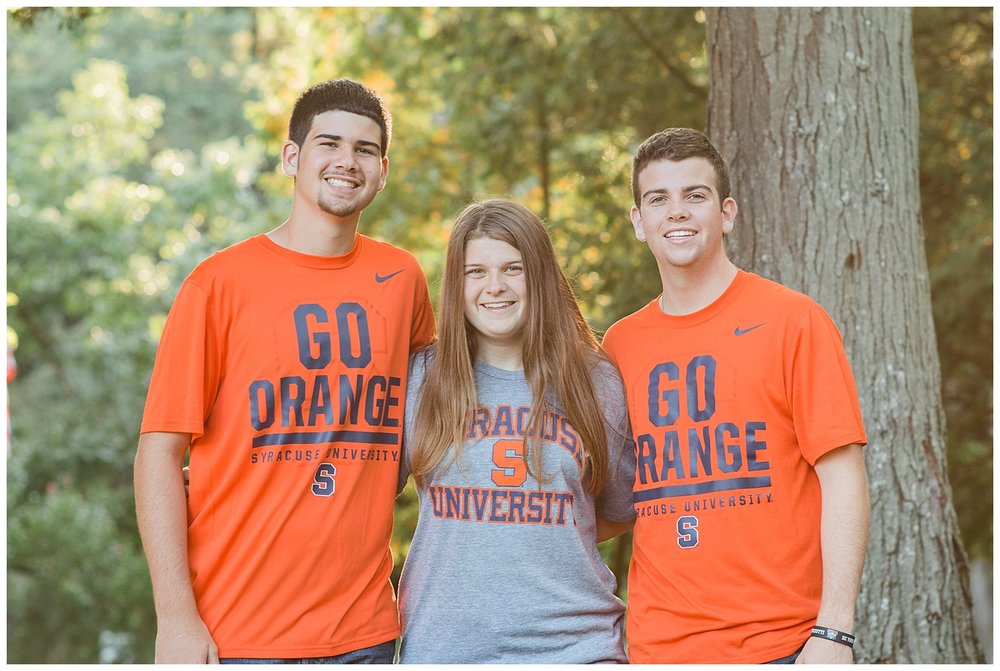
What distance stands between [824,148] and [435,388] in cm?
190

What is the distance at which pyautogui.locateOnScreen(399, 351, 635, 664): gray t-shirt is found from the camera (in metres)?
3.01

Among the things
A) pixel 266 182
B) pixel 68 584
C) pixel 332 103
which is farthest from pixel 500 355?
pixel 68 584

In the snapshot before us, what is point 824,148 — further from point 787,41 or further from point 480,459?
point 480,459

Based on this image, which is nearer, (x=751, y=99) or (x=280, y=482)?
(x=280, y=482)

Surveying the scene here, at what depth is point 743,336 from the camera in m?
3.01

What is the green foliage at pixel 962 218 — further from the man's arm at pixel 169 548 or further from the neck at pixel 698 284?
the man's arm at pixel 169 548

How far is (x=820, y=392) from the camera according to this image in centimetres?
287

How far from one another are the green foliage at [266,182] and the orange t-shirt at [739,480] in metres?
2.76

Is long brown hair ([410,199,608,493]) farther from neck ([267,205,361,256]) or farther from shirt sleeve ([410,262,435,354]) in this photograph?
neck ([267,205,361,256])

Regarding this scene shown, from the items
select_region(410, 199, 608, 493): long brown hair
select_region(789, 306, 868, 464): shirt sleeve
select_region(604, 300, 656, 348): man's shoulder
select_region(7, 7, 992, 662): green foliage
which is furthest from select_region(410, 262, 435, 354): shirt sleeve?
select_region(7, 7, 992, 662): green foliage

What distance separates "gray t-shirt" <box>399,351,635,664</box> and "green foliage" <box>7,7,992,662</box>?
2.70 m

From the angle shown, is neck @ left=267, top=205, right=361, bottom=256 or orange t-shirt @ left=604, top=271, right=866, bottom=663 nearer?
orange t-shirt @ left=604, top=271, right=866, bottom=663

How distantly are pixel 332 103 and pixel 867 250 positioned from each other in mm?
2132

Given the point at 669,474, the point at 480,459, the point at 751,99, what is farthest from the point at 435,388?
the point at 751,99
